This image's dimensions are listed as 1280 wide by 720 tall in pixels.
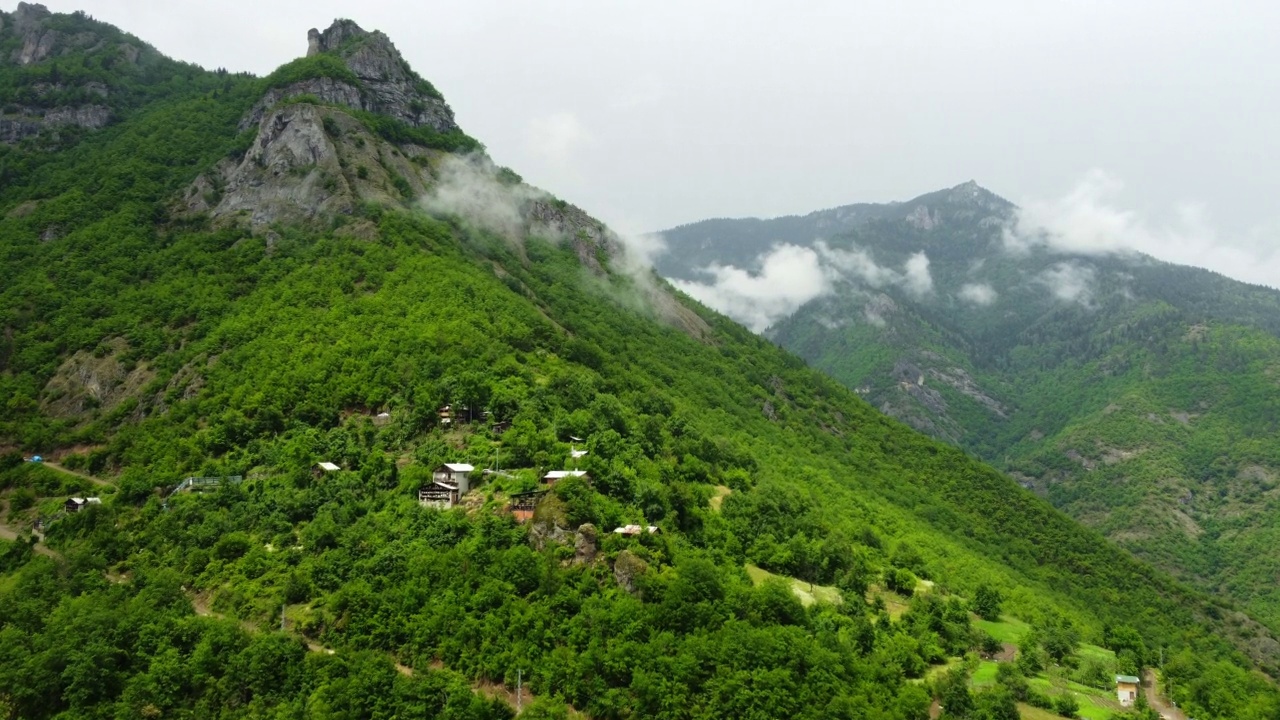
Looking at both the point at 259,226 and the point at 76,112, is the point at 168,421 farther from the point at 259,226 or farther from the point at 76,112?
the point at 76,112

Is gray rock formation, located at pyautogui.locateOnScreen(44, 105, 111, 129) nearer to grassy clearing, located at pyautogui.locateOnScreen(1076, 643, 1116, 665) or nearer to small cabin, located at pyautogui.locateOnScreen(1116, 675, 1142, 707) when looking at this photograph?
grassy clearing, located at pyautogui.locateOnScreen(1076, 643, 1116, 665)

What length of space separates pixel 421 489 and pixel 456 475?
345cm

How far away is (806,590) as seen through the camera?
280 feet

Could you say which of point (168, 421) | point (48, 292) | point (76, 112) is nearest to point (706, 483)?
point (168, 421)

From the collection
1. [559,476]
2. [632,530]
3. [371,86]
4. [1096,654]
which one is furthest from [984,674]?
[371,86]

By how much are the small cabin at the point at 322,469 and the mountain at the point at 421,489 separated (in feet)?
1.51

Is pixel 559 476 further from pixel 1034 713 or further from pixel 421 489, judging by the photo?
pixel 1034 713

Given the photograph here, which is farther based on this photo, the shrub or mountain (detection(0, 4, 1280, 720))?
the shrub

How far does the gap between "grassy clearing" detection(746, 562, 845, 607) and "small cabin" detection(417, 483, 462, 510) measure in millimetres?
26500

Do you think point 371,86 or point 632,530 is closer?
point 632,530

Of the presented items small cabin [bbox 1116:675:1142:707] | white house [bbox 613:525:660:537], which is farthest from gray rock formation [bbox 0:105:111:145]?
small cabin [bbox 1116:675:1142:707]

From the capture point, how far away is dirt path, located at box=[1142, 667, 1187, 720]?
8536 cm

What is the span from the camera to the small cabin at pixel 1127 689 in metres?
85.6

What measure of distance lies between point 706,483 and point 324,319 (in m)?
49.3
